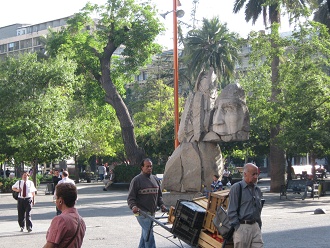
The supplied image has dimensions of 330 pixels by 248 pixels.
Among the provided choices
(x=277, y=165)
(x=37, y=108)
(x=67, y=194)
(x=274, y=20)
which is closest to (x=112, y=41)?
(x=37, y=108)

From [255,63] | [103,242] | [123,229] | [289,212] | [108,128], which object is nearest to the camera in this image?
[103,242]

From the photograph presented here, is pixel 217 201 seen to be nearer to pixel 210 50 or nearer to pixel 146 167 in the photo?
pixel 146 167

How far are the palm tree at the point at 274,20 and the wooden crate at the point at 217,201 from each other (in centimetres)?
2155

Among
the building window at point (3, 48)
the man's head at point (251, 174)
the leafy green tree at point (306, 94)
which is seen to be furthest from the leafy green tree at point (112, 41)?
the building window at point (3, 48)

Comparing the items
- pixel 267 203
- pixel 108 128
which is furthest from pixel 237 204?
Result: pixel 108 128

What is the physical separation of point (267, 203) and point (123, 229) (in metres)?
10.8

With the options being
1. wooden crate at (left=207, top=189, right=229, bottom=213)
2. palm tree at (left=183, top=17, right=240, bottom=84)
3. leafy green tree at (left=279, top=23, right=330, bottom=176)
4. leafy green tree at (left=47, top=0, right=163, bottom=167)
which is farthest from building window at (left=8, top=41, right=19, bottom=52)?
wooden crate at (left=207, top=189, right=229, bottom=213)

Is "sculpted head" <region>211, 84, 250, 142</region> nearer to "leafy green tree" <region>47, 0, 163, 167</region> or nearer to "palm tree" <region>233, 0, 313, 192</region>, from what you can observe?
"palm tree" <region>233, 0, 313, 192</region>

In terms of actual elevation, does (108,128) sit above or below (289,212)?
above

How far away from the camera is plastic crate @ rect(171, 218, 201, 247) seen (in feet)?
31.8

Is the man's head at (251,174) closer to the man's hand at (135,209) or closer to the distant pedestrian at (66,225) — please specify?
the man's hand at (135,209)

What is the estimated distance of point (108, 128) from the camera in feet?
177

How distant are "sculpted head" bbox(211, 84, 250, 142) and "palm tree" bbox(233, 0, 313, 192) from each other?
348 inches

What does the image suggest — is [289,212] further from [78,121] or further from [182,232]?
[78,121]
